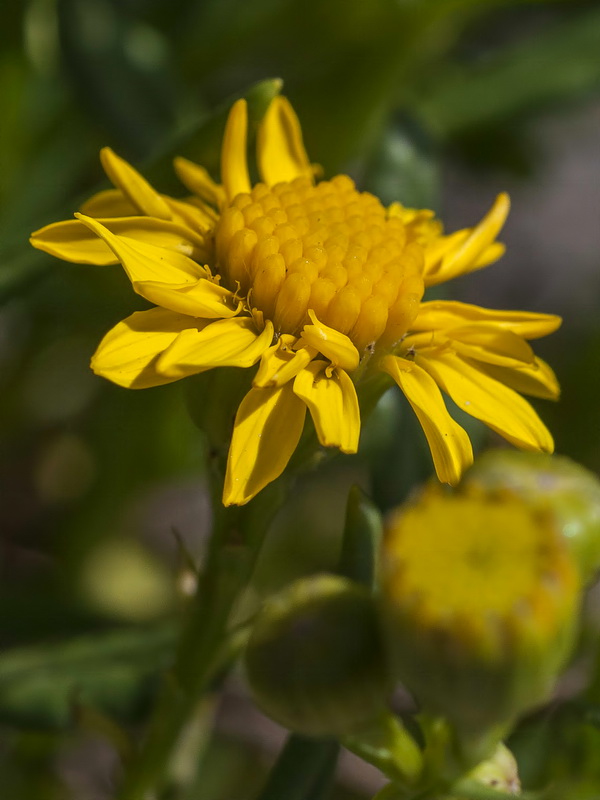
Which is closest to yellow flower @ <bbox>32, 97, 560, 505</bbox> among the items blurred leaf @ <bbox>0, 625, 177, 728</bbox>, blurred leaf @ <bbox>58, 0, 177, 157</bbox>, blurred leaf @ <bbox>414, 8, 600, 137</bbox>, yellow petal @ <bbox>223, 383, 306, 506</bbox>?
yellow petal @ <bbox>223, 383, 306, 506</bbox>

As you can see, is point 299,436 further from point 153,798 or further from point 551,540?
point 153,798

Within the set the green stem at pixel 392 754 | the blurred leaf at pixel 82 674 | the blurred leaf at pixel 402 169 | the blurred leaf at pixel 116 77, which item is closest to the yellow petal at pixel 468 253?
the blurred leaf at pixel 402 169

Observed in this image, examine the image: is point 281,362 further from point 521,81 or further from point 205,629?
point 521,81

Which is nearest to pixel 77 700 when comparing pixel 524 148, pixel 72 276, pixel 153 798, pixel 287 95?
pixel 153 798

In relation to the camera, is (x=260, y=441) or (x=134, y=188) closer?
(x=260, y=441)

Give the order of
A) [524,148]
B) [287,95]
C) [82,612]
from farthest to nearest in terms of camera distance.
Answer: [524,148] → [287,95] → [82,612]

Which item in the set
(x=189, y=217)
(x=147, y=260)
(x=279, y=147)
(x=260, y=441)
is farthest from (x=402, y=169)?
(x=260, y=441)
